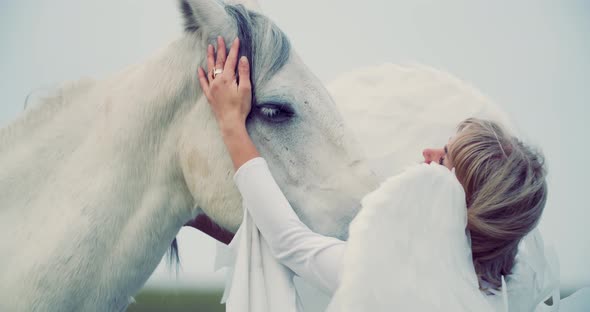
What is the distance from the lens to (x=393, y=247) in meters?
1.10

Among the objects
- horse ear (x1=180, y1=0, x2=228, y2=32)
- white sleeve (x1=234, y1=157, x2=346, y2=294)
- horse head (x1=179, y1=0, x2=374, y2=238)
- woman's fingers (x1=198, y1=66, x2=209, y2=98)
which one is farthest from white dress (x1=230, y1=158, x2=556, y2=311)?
horse ear (x1=180, y1=0, x2=228, y2=32)

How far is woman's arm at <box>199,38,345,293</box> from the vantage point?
4.17 ft

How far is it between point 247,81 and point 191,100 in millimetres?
211

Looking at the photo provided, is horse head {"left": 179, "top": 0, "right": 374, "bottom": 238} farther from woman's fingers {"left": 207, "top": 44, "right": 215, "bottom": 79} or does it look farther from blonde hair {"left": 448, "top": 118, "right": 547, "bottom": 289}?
blonde hair {"left": 448, "top": 118, "right": 547, "bottom": 289}

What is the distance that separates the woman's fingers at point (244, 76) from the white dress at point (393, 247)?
0.22 metres

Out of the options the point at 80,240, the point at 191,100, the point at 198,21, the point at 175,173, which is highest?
the point at 198,21

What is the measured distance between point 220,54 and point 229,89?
0.13 metres

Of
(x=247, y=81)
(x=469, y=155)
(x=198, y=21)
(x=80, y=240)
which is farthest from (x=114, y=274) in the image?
(x=469, y=155)

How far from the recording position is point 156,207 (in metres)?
1.47

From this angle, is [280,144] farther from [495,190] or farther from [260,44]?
[495,190]

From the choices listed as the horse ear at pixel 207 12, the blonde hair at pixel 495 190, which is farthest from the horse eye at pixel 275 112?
the blonde hair at pixel 495 190

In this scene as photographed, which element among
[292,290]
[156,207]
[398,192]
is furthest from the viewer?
[156,207]

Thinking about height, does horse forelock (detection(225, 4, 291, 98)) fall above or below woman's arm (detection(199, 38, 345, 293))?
above

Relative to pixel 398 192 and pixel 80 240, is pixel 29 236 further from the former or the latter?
pixel 398 192
